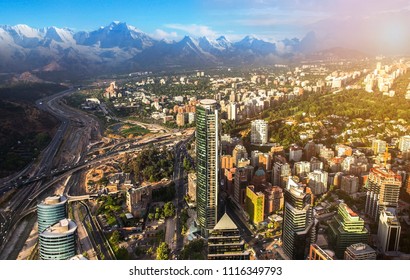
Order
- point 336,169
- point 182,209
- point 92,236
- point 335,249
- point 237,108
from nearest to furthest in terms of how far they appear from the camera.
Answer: point 335,249 < point 92,236 < point 182,209 < point 336,169 < point 237,108

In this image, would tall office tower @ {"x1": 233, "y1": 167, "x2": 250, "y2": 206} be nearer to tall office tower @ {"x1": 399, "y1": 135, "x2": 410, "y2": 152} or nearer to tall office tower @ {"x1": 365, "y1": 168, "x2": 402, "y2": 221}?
tall office tower @ {"x1": 365, "y1": 168, "x2": 402, "y2": 221}

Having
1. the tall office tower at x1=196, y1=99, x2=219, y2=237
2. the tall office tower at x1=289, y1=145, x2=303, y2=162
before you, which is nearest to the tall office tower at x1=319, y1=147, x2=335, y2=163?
the tall office tower at x1=289, y1=145, x2=303, y2=162

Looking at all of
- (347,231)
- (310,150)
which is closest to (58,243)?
(347,231)

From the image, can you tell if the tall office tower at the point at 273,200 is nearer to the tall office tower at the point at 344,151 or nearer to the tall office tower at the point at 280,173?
the tall office tower at the point at 280,173

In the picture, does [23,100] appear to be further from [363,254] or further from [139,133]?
[363,254]

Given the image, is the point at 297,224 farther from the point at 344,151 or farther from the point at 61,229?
the point at 61,229

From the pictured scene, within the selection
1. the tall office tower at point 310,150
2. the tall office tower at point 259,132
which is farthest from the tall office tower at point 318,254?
the tall office tower at point 259,132

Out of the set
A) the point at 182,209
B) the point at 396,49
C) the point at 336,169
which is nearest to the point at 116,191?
the point at 182,209
